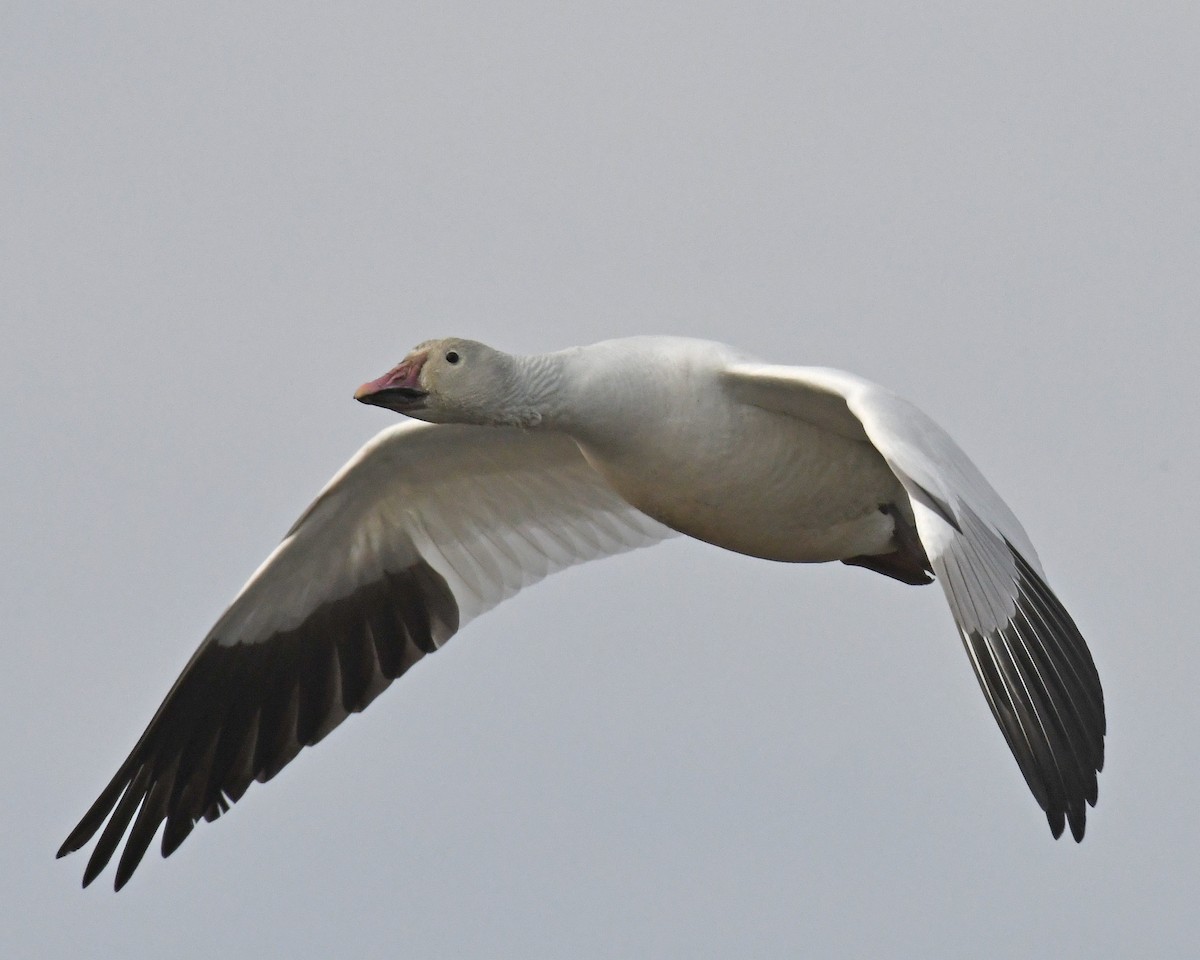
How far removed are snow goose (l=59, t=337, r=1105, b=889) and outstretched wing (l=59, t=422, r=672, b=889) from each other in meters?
0.01

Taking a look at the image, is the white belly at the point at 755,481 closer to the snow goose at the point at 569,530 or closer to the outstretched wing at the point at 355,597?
the snow goose at the point at 569,530

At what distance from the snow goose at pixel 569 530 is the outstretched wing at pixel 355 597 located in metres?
0.01

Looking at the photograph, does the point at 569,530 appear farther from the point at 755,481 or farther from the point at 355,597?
the point at 755,481

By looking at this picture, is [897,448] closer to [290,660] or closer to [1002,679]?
[1002,679]

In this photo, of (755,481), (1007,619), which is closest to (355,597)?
(755,481)

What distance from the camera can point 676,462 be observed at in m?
9.81

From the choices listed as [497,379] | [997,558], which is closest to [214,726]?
[497,379]

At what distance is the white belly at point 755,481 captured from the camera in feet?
32.2

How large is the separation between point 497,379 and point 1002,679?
2717mm

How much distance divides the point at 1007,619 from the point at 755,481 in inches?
75.6

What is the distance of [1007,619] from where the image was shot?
8.37 meters

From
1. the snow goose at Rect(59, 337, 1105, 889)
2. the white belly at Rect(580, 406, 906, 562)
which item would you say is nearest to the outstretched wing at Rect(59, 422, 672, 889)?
the snow goose at Rect(59, 337, 1105, 889)

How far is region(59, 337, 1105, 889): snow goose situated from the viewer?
27.4ft

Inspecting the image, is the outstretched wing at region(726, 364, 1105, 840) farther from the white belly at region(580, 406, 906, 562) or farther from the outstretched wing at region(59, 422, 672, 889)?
the outstretched wing at region(59, 422, 672, 889)
